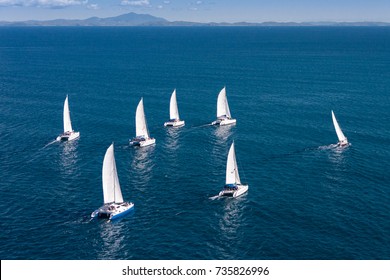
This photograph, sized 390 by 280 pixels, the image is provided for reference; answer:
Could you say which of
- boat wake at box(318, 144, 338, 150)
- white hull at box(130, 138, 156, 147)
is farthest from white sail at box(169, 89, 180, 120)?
boat wake at box(318, 144, 338, 150)

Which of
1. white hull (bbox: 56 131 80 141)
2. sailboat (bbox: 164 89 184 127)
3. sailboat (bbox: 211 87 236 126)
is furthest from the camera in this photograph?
sailboat (bbox: 211 87 236 126)

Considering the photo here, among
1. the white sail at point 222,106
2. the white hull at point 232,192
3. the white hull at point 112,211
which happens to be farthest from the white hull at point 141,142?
the white hull at point 112,211

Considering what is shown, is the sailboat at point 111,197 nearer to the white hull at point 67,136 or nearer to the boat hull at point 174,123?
the white hull at point 67,136

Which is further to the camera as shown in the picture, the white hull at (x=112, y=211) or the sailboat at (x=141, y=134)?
the sailboat at (x=141, y=134)

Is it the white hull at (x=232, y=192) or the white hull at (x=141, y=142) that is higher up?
the white hull at (x=141, y=142)

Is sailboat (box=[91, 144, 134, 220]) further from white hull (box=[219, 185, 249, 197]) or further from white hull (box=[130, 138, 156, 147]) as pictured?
white hull (box=[130, 138, 156, 147])

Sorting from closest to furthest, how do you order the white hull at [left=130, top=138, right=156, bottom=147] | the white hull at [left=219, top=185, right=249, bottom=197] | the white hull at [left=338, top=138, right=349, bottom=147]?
the white hull at [left=219, top=185, right=249, bottom=197] → the white hull at [left=338, top=138, right=349, bottom=147] → the white hull at [left=130, top=138, right=156, bottom=147]

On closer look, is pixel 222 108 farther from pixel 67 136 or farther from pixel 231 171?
pixel 231 171

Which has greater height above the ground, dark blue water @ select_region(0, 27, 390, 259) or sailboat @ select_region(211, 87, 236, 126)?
sailboat @ select_region(211, 87, 236, 126)

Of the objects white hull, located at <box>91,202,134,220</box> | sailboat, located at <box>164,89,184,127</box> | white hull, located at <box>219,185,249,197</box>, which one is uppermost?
sailboat, located at <box>164,89,184,127</box>

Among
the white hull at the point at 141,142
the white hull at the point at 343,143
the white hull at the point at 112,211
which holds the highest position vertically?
the white hull at the point at 343,143
